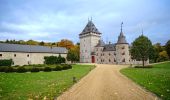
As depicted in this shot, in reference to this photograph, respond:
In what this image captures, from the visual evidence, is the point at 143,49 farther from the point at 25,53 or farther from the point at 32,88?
the point at 32,88

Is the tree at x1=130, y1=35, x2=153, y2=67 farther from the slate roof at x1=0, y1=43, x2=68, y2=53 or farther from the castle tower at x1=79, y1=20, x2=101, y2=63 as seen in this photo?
the castle tower at x1=79, y1=20, x2=101, y2=63

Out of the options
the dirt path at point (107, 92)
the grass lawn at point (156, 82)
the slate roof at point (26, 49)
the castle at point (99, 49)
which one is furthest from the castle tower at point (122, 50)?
the dirt path at point (107, 92)

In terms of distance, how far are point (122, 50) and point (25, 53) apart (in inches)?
1243

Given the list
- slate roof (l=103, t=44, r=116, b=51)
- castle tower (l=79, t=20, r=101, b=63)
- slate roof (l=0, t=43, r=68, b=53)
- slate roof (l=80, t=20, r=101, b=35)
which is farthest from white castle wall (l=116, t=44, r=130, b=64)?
slate roof (l=0, t=43, r=68, b=53)

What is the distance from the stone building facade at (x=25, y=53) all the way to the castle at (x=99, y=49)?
48.6ft

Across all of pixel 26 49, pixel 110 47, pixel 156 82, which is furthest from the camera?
pixel 110 47

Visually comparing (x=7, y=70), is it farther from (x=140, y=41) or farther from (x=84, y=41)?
(x=84, y=41)

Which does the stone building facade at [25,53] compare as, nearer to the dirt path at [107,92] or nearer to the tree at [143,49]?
the tree at [143,49]

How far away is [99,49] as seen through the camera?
254ft

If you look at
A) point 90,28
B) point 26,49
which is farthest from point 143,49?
point 90,28

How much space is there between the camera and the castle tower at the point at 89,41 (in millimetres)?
78875

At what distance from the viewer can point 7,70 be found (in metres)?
33.4

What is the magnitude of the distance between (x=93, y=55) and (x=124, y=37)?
16.7 m

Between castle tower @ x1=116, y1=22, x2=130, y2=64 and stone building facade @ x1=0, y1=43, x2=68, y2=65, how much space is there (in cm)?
2126
